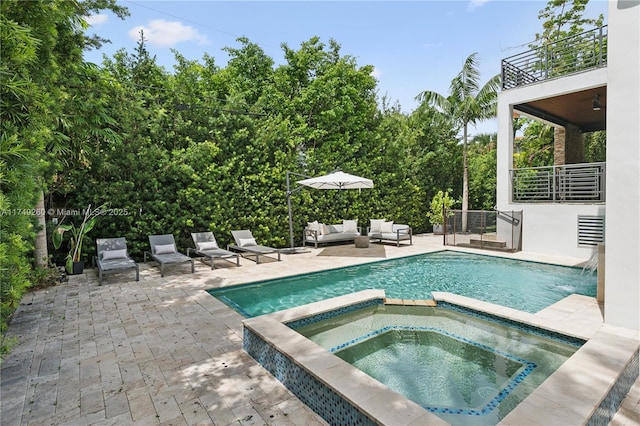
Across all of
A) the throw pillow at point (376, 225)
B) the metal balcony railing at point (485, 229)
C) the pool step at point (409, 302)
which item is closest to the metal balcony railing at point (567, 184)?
the metal balcony railing at point (485, 229)

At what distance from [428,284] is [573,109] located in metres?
10.6

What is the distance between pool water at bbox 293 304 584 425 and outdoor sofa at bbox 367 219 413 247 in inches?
312

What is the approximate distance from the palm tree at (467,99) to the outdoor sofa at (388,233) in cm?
472

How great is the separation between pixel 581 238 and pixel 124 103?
15323mm


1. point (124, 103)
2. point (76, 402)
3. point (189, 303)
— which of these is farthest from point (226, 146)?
point (76, 402)

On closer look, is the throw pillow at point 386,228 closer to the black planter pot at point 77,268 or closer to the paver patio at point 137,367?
the paver patio at point 137,367

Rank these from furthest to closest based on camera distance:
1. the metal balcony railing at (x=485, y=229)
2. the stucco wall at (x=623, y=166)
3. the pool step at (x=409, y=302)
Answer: the metal balcony railing at (x=485, y=229), the pool step at (x=409, y=302), the stucco wall at (x=623, y=166)

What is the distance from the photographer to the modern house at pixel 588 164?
15.0ft

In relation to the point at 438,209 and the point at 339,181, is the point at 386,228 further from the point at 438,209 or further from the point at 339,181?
the point at 438,209

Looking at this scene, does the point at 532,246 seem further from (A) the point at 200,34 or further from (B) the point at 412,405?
(A) the point at 200,34

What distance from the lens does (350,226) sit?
15.0 metres

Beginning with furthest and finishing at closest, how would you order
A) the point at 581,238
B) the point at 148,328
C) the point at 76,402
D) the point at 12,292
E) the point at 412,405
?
the point at 581,238, the point at 148,328, the point at 12,292, the point at 76,402, the point at 412,405

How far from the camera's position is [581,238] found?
36.4 feet

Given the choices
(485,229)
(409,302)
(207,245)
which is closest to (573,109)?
(485,229)
